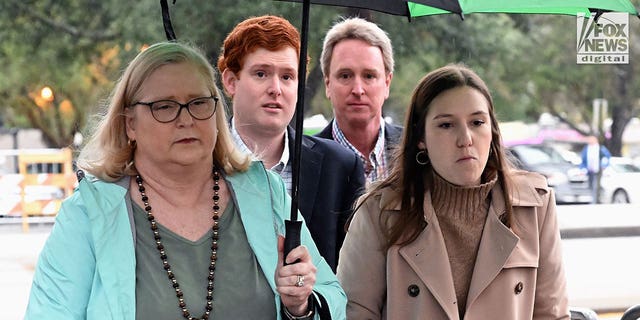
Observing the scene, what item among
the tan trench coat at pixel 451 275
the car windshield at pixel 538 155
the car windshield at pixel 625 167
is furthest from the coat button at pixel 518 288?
the car windshield at pixel 538 155

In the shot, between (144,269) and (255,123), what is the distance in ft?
3.60

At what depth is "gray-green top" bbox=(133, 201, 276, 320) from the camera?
254cm

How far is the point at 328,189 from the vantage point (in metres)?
3.57

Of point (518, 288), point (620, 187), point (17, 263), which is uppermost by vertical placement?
point (518, 288)

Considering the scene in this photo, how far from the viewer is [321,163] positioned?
3607 mm

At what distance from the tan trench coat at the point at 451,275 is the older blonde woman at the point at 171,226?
0.87 ft

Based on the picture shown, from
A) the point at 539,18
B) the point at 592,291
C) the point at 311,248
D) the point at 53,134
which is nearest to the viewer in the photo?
→ the point at 311,248

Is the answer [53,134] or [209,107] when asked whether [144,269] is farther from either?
[53,134]

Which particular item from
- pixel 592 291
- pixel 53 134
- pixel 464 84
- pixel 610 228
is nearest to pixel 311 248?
pixel 464 84

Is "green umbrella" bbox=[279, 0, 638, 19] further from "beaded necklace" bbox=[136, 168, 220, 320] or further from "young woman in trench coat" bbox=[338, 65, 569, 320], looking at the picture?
"beaded necklace" bbox=[136, 168, 220, 320]

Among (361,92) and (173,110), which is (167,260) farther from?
(361,92)

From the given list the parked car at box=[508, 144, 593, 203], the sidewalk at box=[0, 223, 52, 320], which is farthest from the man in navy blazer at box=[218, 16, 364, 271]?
the parked car at box=[508, 144, 593, 203]

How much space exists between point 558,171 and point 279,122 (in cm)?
2026

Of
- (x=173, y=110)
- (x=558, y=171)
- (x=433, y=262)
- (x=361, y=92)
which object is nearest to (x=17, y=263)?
(x=361, y=92)
